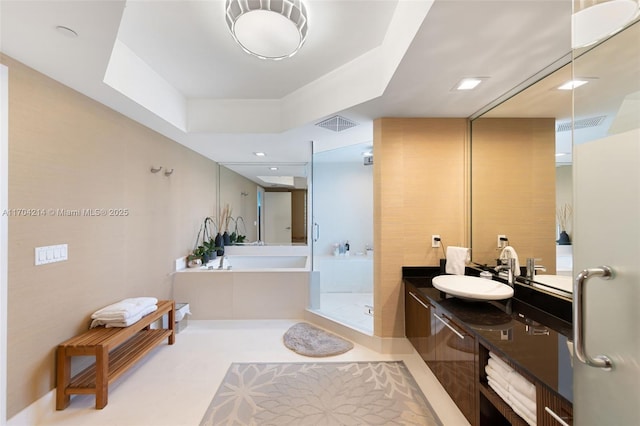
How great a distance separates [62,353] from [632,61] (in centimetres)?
331

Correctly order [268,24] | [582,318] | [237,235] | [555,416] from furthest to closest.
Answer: [237,235] < [268,24] < [555,416] < [582,318]

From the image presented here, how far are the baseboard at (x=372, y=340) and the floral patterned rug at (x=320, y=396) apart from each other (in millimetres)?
156

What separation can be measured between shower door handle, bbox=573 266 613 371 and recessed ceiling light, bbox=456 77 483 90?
1491mm

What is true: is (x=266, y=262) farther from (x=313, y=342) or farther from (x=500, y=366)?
(x=500, y=366)

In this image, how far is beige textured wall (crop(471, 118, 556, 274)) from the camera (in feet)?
5.71

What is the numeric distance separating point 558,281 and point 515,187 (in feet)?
2.53

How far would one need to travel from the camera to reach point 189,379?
2.21m

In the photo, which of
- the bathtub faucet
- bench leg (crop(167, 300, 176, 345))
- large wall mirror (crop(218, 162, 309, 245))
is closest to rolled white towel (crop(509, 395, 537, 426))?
bench leg (crop(167, 300, 176, 345))

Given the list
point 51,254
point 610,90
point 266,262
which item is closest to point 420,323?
point 610,90

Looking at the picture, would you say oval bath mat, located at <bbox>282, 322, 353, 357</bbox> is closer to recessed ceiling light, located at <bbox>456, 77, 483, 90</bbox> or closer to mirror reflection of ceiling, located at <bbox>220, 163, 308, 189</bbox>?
mirror reflection of ceiling, located at <bbox>220, 163, 308, 189</bbox>

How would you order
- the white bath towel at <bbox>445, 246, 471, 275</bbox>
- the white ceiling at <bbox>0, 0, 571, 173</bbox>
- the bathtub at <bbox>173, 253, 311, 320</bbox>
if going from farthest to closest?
the bathtub at <bbox>173, 253, 311, 320</bbox>
the white bath towel at <bbox>445, 246, 471, 275</bbox>
the white ceiling at <bbox>0, 0, 571, 173</bbox>

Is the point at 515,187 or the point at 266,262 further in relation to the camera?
the point at 266,262

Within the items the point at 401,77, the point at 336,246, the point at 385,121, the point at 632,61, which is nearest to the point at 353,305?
the point at 336,246

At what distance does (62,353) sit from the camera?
5.99 feet
